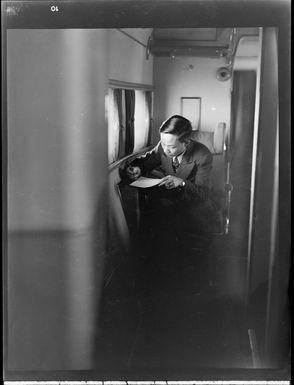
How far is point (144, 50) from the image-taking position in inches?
37.1

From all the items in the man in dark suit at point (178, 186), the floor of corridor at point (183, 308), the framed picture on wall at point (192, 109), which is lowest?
the floor of corridor at point (183, 308)

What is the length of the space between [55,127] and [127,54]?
0.22 m

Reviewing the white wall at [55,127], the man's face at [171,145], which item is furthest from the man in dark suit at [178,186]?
the white wall at [55,127]

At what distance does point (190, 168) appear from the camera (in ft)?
3.18

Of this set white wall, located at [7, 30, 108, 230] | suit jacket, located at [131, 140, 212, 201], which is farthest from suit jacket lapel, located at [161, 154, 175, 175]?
white wall, located at [7, 30, 108, 230]

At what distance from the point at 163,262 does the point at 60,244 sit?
23 cm

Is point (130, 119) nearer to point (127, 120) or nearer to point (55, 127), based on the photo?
point (127, 120)

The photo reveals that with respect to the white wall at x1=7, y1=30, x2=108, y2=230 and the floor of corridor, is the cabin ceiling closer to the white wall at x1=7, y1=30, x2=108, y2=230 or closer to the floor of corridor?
the white wall at x1=7, y1=30, x2=108, y2=230

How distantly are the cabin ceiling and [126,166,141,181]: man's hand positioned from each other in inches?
9.7

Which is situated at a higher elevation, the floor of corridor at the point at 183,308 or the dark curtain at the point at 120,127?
the dark curtain at the point at 120,127

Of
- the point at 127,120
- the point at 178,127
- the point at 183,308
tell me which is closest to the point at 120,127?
the point at 127,120

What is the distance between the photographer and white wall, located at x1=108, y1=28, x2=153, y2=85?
0.94 metres

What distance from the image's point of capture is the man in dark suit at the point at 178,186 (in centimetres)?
97

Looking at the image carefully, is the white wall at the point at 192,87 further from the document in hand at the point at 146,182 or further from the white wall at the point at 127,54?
the document in hand at the point at 146,182
